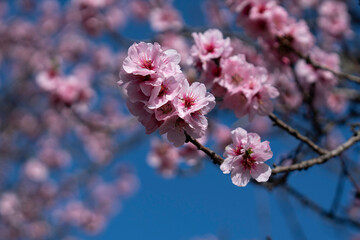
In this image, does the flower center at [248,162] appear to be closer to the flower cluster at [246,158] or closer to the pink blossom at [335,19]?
the flower cluster at [246,158]

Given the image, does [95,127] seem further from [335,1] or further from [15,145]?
[15,145]

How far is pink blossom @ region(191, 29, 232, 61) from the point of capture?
164cm

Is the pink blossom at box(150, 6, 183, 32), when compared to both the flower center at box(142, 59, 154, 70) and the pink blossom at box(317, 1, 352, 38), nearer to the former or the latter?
the pink blossom at box(317, 1, 352, 38)

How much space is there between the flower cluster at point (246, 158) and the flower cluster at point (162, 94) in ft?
0.47

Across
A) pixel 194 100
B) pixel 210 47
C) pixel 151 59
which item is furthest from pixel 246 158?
pixel 210 47

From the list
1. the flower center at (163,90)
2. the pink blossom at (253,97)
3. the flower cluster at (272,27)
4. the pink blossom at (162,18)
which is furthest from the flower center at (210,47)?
the pink blossom at (162,18)

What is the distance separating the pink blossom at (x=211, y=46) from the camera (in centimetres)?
164

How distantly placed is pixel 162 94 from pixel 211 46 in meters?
0.66

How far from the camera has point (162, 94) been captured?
3.72ft

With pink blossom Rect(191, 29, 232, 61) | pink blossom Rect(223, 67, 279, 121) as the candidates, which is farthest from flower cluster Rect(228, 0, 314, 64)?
pink blossom Rect(223, 67, 279, 121)

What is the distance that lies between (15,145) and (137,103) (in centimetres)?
756

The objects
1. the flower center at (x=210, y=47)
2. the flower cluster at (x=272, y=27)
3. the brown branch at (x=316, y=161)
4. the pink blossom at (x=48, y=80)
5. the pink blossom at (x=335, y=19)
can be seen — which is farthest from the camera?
the pink blossom at (x=335, y=19)

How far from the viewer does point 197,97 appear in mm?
1192

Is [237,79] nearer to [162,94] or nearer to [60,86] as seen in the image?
[162,94]
